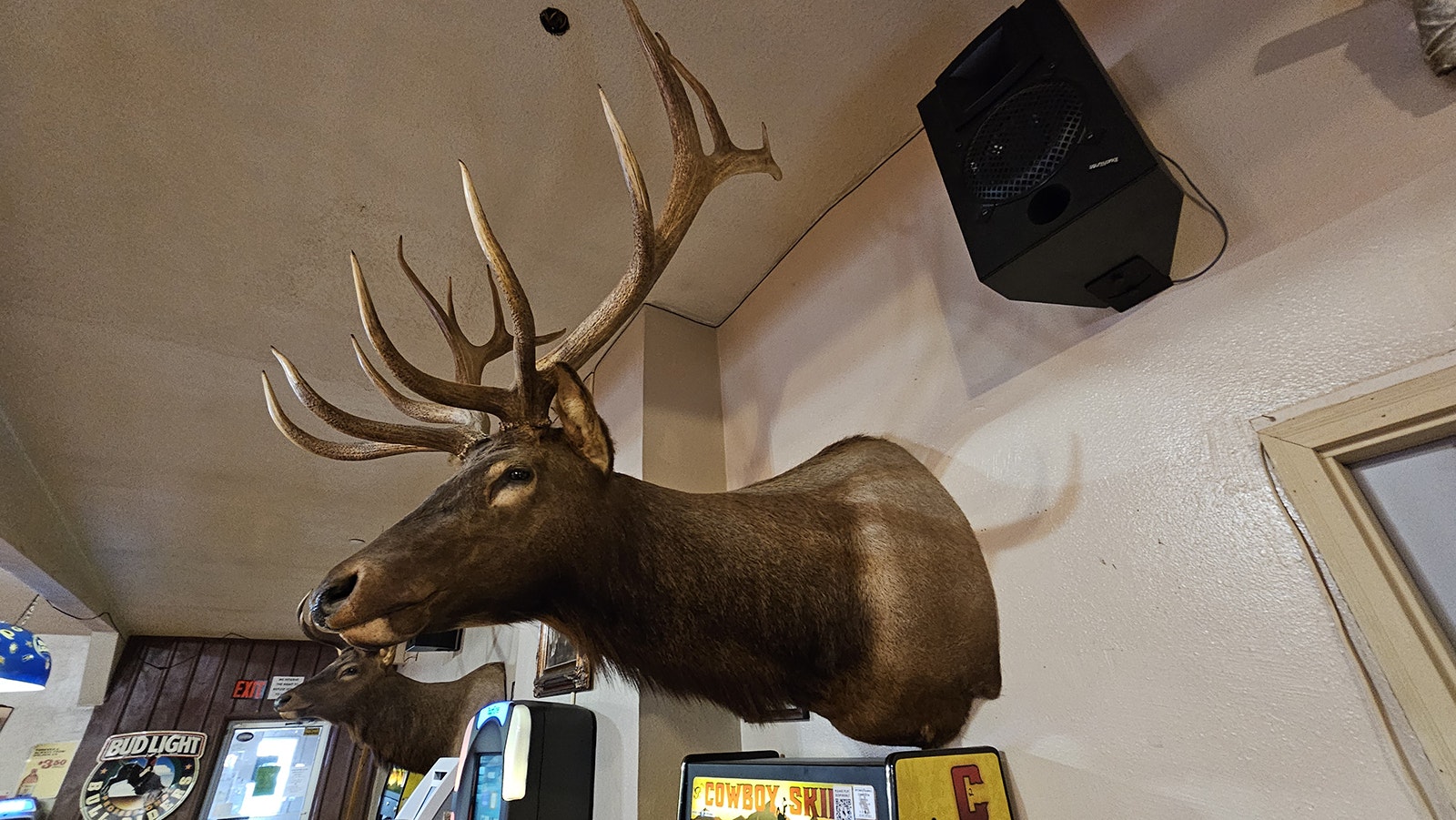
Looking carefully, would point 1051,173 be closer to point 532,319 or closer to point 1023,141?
point 1023,141

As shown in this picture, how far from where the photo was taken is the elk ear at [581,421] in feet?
3.56

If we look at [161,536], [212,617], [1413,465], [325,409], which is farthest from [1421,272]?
[212,617]

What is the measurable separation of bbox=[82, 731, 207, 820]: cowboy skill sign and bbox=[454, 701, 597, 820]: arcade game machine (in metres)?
5.26

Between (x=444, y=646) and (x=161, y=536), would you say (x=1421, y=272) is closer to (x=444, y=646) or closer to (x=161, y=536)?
(x=444, y=646)

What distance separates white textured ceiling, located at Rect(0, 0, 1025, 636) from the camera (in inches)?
51.4

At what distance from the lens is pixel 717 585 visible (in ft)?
3.42

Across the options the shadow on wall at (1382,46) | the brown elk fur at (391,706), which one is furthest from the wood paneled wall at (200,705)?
the shadow on wall at (1382,46)

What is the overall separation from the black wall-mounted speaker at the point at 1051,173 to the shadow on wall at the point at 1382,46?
0.84 ft

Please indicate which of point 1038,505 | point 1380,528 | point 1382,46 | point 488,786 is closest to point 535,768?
point 488,786

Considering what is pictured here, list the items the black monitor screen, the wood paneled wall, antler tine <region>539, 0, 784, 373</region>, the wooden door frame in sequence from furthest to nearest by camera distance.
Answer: the wood paneled wall, the black monitor screen, antler tine <region>539, 0, 784, 373</region>, the wooden door frame

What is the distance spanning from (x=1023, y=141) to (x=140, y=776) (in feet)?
24.5

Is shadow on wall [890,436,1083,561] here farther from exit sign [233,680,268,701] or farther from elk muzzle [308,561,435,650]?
exit sign [233,680,268,701]

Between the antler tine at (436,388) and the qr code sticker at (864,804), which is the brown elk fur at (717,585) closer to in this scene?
the antler tine at (436,388)

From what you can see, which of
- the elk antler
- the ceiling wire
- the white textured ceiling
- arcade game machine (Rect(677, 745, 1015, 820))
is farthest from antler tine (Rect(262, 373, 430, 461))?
the ceiling wire
